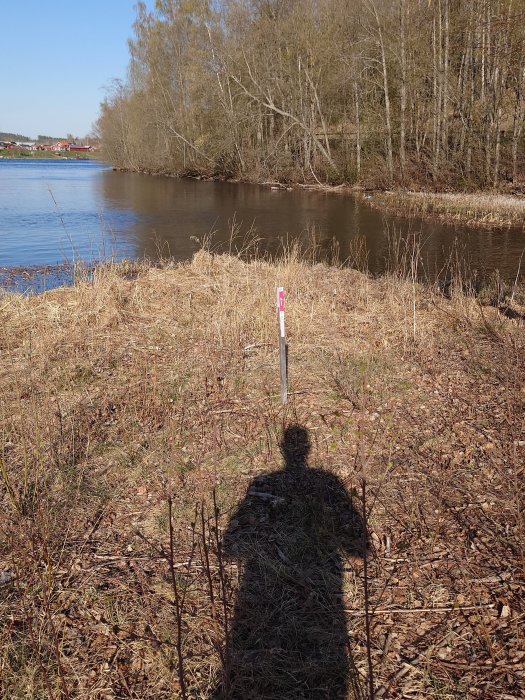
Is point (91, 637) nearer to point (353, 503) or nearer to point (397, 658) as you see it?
point (397, 658)

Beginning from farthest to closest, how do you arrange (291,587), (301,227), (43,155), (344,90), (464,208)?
(43,155) < (344,90) < (464,208) < (301,227) < (291,587)

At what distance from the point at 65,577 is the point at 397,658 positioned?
1.76 m

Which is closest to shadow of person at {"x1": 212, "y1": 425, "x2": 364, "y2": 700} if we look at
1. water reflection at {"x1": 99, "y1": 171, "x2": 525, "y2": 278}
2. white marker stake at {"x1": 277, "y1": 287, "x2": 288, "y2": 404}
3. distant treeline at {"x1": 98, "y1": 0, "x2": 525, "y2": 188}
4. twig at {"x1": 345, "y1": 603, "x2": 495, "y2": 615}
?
twig at {"x1": 345, "y1": 603, "x2": 495, "y2": 615}

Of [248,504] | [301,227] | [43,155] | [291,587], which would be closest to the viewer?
[291,587]

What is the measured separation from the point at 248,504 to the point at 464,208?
1988cm

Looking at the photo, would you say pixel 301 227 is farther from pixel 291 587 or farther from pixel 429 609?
pixel 429 609

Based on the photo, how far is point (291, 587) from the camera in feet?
9.62

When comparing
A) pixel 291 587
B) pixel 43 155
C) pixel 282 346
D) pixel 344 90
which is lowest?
pixel 291 587

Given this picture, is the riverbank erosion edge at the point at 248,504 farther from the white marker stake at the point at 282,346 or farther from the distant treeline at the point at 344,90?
the distant treeline at the point at 344,90

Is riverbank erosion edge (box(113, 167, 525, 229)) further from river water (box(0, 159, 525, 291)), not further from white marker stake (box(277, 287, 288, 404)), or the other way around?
white marker stake (box(277, 287, 288, 404))

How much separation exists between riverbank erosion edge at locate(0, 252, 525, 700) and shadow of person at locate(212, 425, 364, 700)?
0.04ft

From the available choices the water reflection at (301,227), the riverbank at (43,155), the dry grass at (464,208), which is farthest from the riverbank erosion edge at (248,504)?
the riverbank at (43,155)

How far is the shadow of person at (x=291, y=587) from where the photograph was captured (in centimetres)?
240

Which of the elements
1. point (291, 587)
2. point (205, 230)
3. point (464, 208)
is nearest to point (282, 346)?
point (291, 587)
